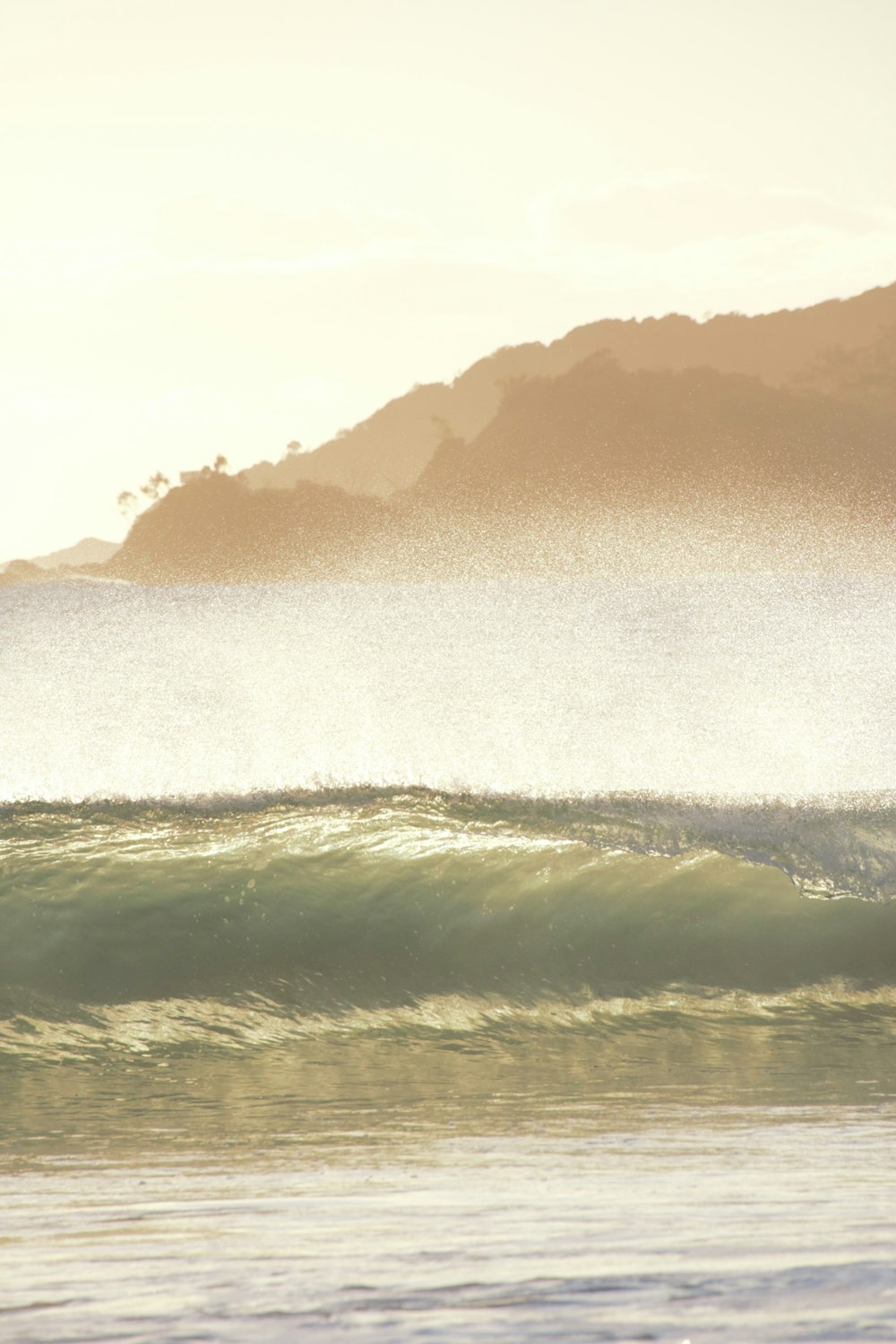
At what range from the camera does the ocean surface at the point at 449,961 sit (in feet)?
2.14

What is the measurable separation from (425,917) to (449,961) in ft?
0.19

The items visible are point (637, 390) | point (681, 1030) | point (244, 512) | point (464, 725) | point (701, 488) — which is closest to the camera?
point (681, 1030)

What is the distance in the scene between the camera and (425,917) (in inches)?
58.1

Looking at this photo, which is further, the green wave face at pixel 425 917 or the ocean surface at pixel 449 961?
the green wave face at pixel 425 917

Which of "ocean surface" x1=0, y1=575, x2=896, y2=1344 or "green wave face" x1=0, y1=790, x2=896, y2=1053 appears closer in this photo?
"ocean surface" x1=0, y1=575, x2=896, y2=1344

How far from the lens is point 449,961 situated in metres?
1.44

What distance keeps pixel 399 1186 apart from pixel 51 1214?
0.61 ft

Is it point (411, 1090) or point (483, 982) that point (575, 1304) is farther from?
point (483, 982)

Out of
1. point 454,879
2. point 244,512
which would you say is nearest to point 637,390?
point 244,512

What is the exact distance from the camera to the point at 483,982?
1.42 metres

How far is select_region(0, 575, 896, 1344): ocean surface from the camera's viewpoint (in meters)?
0.65

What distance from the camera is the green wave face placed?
1366 millimetres

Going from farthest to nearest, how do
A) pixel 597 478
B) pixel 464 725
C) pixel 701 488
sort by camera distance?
pixel 597 478 < pixel 701 488 < pixel 464 725

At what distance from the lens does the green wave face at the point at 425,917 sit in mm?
1366
